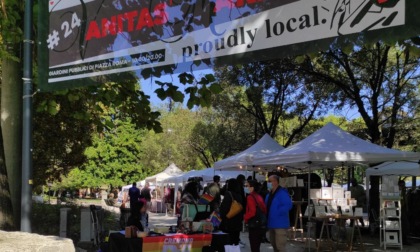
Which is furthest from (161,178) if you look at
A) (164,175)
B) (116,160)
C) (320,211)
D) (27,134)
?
(27,134)

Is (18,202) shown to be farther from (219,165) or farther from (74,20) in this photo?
(219,165)

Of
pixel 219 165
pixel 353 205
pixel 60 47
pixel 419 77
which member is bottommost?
pixel 353 205

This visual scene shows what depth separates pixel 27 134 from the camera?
4535 mm

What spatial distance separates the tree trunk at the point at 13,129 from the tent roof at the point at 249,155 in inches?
395

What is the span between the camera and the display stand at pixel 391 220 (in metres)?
12.5

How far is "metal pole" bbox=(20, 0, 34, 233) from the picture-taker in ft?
14.8

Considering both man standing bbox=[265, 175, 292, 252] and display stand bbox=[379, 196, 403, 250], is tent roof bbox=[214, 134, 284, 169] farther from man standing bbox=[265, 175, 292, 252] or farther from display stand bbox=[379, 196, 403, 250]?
man standing bbox=[265, 175, 292, 252]

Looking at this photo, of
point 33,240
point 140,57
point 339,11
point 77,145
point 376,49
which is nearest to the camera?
point 339,11

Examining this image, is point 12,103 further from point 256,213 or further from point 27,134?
point 256,213

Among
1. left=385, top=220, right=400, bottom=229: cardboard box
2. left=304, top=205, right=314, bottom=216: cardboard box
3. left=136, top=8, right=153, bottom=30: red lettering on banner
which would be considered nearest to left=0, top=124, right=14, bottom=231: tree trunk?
left=136, top=8, right=153, bottom=30: red lettering on banner

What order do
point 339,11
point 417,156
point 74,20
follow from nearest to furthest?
1. point 339,11
2. point 74,20
3. point 417,156

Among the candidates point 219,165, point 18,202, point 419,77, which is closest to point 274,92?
point 419,77

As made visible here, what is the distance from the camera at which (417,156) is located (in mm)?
11898

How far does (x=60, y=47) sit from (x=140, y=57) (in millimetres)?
959
